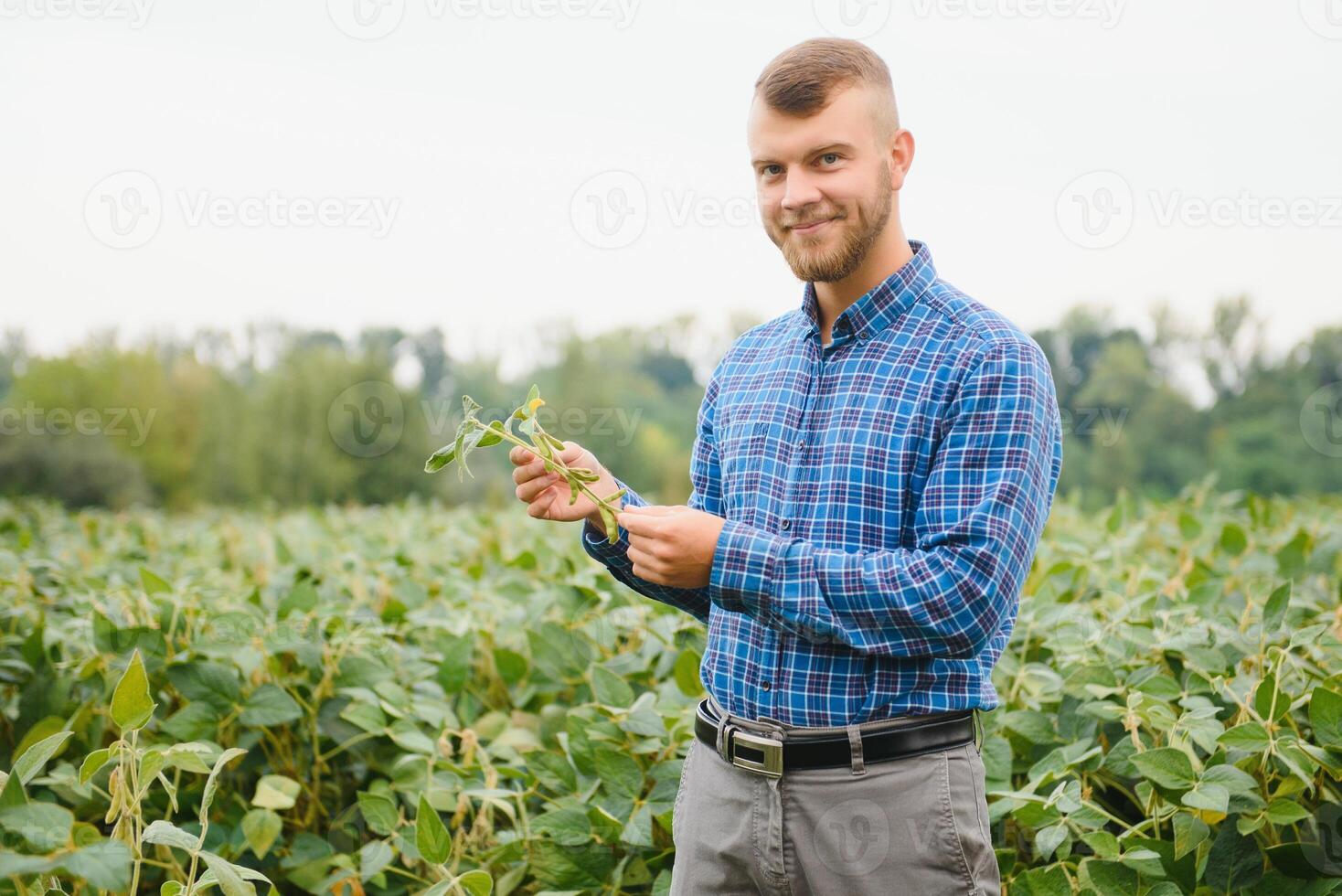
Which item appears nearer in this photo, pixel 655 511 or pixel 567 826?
pixel 655 511

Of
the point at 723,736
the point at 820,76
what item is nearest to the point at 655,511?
the point at 723,736

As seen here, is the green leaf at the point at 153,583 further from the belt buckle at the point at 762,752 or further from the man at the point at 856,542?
the belt buckle at the point at 762,752

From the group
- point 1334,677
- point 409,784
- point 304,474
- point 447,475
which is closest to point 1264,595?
point 1334,677

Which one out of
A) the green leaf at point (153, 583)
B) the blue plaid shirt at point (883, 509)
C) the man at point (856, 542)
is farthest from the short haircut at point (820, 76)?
the green leaf at point (153, 583)

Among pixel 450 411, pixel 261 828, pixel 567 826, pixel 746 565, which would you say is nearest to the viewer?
pixel 746 565

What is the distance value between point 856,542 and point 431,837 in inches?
34.9

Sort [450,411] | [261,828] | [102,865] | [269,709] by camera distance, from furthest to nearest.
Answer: [450,411]
[269,709]
[261,828]
[102,865]

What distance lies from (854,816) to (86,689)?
2.03 metres

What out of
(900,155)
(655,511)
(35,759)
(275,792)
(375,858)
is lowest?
(375,858)

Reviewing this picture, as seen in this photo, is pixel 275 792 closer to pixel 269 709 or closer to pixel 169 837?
pixel 269 709

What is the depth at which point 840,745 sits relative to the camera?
154cm

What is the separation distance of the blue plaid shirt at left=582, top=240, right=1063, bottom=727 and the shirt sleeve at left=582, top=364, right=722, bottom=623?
99 millimetres

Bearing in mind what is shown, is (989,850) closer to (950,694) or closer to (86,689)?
(950,694)

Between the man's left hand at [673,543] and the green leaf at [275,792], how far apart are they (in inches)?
47.3
